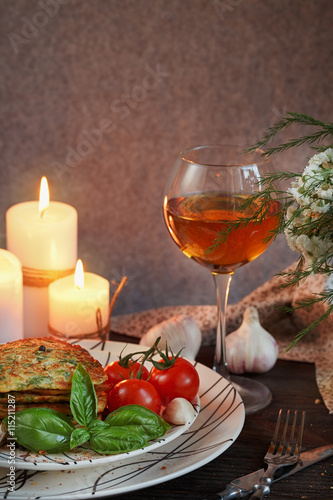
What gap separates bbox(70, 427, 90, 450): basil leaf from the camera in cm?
70

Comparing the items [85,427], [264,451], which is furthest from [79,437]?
[264,451]

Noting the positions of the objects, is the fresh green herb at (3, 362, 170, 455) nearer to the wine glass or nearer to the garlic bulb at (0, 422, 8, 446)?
the garlic bulb at (0, 422, 8, 446)

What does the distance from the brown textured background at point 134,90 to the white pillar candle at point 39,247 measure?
0.12 metres

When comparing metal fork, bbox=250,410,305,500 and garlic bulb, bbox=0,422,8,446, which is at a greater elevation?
garlic bulb, bbox=0,422,8,446

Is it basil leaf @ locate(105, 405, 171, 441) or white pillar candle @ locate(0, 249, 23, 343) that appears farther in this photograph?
white pillar candle @ locate(0, 249, 23, 343)

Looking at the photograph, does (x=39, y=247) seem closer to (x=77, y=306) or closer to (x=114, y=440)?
(x=77, y=306)

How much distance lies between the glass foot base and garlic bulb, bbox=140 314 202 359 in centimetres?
8

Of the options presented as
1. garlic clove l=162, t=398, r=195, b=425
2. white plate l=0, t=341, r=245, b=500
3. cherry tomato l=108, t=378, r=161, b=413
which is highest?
cherry tomato l=108, t=378, r=161, b=413

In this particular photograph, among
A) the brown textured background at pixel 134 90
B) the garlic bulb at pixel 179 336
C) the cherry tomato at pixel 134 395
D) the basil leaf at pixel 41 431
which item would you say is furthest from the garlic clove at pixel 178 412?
the brown textured background at pixel 134 90

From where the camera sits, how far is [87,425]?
0.73 meters

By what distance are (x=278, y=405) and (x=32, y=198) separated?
1.96ft

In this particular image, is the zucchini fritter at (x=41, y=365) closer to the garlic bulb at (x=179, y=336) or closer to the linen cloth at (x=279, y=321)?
the garlic bulb at (x=179, y=336)

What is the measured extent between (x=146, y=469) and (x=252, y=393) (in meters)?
0.32

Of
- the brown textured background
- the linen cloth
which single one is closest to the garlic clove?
the linen cloth
